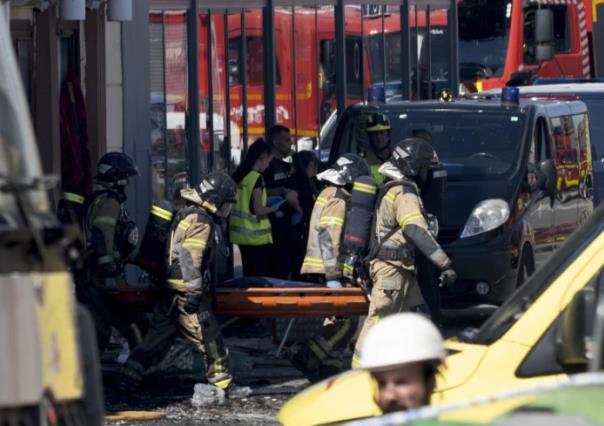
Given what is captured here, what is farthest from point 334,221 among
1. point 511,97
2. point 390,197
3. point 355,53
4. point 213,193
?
point 355,53

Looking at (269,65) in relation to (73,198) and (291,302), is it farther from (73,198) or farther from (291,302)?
(291,302)

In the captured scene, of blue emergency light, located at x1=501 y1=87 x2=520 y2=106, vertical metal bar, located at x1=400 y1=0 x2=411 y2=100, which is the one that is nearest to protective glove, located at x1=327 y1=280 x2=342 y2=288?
blue emergency light, located at x1=501 y1=87 x2=520 y2=106

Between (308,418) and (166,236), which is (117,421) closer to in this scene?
(166,236)

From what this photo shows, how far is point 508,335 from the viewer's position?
5.61 meters

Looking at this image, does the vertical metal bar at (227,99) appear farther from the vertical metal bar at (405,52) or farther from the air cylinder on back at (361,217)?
the air cylinder on back at (361,217)

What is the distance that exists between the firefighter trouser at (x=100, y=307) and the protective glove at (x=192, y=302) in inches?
29.9

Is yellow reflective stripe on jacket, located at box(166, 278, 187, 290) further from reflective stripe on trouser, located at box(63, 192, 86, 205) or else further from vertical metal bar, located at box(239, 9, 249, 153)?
vertical metal bar, located at box(239, 9, 249, 153)

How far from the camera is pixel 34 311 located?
14.3ft

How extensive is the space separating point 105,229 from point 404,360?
699 centimetres

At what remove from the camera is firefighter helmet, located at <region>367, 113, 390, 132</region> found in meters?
13.7

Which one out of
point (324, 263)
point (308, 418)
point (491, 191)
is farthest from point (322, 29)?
point (308, 418)

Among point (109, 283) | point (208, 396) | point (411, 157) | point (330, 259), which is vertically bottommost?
point (208, 396)

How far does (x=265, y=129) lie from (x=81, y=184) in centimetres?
391

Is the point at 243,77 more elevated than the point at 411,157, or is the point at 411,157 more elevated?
the point at 243,77
